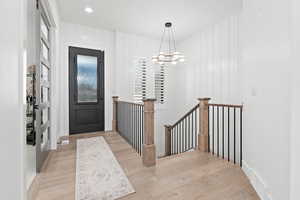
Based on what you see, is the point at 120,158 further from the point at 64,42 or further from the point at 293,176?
the point at 64,42

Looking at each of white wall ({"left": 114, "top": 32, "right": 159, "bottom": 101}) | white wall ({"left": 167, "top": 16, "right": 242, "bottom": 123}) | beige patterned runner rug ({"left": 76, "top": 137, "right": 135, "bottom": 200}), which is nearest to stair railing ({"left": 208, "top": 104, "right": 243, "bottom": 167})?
white wall ({"left": 167, "top": 16, "right": 242, "bottom": 123})

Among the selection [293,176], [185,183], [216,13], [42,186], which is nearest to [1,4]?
[42,186]

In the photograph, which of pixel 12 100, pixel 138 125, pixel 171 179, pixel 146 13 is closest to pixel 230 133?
pixel 138 125

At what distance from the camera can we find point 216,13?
3.79m

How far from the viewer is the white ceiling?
11.1 feet

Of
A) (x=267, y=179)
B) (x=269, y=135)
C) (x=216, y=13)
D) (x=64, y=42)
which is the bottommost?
(x=267, y=179)

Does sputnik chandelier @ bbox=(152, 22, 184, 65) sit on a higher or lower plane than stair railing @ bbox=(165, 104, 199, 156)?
higher

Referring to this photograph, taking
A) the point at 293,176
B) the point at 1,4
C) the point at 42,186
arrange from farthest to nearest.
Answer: the point at 42,186, the point at 293,176, the point at 1,4

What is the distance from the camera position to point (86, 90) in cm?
447

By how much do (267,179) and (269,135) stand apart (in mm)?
465

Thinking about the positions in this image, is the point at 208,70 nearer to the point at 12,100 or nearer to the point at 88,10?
the point at 88,10

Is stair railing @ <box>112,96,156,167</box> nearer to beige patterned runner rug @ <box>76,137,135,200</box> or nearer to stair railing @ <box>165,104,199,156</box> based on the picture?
beige patterned runner rug @ <box>76,137,135,200</box>

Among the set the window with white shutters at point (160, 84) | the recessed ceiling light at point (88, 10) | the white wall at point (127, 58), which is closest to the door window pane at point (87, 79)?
the white wall at point (127, 58)

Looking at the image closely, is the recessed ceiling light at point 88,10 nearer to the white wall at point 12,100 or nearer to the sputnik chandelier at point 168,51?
the sputnik chandelier at point 168,51
